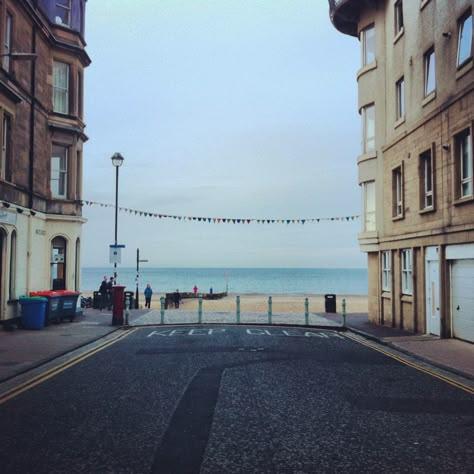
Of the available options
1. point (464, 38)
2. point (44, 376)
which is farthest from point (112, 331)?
point (464, 38)

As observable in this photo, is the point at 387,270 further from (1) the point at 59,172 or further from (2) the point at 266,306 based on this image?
(2) the point at 266,306

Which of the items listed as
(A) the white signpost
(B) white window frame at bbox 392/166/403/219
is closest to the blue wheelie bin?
(A) the white signpost

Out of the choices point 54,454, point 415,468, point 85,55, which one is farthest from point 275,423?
point 85,55

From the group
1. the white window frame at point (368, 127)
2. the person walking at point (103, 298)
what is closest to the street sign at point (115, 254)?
the person walking at point (103, 298)

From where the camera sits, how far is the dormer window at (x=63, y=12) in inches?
998

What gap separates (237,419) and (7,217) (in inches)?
593

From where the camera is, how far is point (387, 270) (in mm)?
23000

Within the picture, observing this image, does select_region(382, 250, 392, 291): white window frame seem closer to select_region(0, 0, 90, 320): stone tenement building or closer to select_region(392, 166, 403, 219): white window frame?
select_region(392, 166, 403, 219): white window frame

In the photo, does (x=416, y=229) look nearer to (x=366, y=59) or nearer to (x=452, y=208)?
(x=452, y=208)

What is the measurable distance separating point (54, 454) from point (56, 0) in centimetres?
2403

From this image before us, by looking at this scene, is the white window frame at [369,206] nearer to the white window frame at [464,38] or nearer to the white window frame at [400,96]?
the white window frame at [400,96]

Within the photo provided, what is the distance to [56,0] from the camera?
25266 millimetres

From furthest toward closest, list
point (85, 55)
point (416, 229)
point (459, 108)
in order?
point (85, 55), point (416, 229), point (459, 108)

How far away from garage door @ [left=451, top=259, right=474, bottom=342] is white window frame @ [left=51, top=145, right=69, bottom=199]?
16564 millimetres
